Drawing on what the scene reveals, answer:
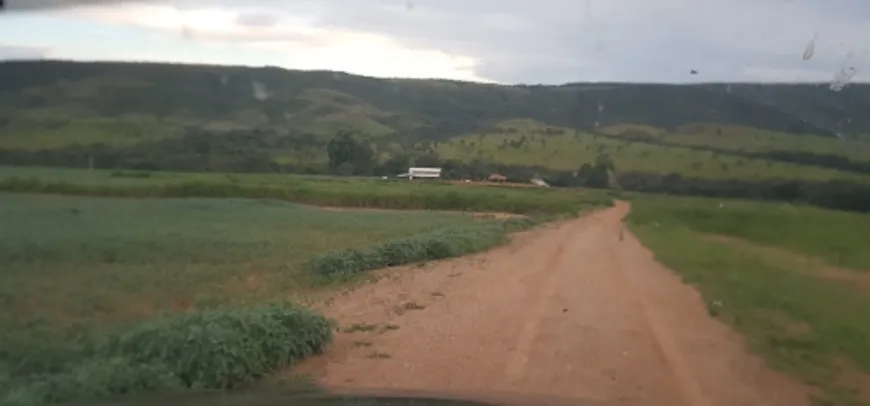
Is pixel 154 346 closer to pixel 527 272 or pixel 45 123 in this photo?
pixel 527 272

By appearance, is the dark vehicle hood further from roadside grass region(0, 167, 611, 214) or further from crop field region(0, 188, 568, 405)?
roadside grass region(0, 167, 611, 214)

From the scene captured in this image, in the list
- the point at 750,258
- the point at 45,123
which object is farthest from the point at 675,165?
the point at 45,123

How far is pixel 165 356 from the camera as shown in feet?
29.2

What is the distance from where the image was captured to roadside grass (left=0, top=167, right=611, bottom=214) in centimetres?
4331

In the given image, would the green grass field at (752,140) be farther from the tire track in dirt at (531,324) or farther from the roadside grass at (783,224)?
the tire track in dirt at (531,324)

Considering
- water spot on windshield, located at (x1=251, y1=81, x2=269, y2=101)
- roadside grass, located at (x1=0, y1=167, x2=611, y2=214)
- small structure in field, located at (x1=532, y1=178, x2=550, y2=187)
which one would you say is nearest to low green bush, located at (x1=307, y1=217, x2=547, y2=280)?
roadside grass, located at (x1=0, y1=167, x2=611, y2=214)

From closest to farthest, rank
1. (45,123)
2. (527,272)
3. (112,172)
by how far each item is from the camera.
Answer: (527,272) < (45,123) < (112,172)

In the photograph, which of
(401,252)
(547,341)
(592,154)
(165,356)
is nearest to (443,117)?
(592,154)

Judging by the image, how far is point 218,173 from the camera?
5216cm

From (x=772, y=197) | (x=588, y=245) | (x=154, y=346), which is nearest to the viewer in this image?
(x=154, y=346)

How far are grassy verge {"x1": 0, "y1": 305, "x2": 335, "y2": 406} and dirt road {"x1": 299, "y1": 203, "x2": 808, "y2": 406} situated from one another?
1.57ft

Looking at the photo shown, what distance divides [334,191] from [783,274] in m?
29.9

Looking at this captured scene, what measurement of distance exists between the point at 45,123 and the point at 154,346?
36695 mm

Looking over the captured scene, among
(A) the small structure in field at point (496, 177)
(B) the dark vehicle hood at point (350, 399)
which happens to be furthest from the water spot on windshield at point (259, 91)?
(B) the dark vehicle hood at point (350, 399)
